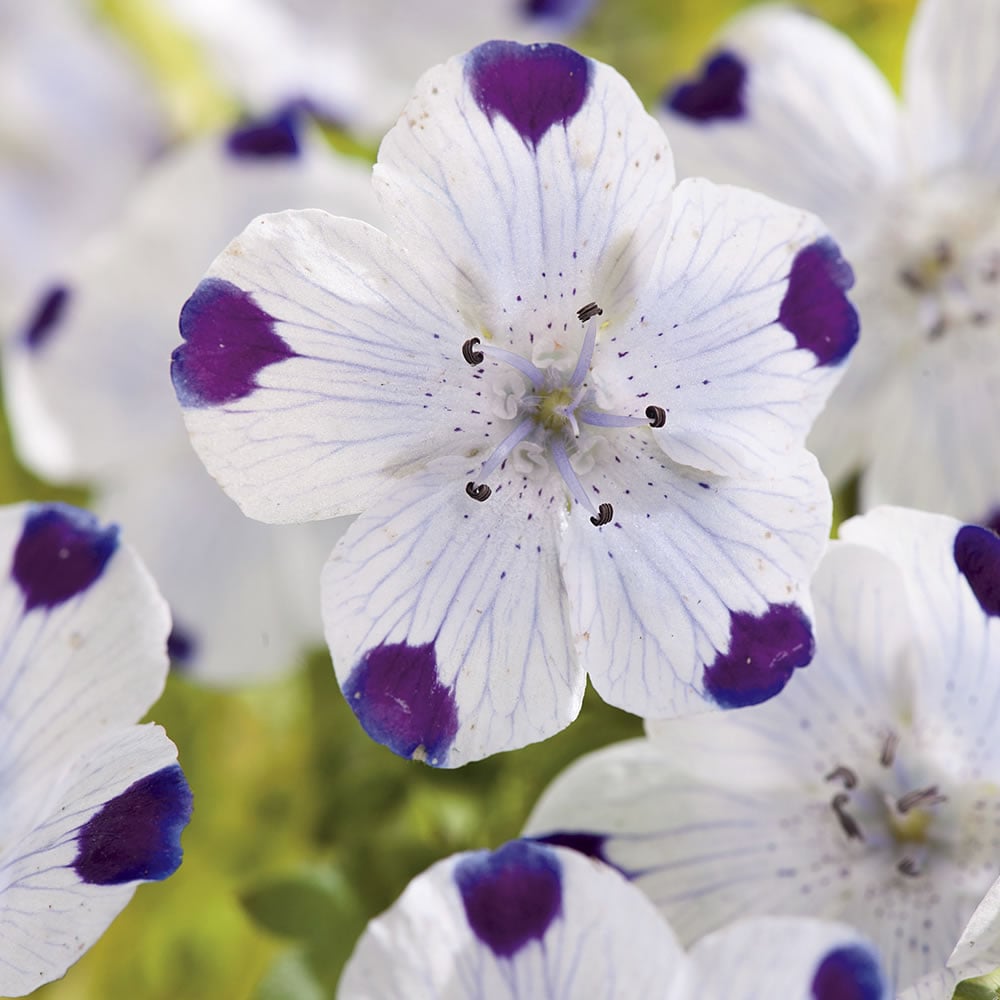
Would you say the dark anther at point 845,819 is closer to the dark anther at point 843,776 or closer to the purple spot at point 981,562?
the dark anther at point 843,776

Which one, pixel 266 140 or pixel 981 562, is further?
pixel 266 140

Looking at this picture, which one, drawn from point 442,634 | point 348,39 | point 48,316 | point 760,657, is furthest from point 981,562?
point 348,39

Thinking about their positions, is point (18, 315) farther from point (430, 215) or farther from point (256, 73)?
point (430, 215)

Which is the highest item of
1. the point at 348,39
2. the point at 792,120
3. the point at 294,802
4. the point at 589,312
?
the point at 348,39

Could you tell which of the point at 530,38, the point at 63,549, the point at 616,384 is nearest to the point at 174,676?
the point at 63,549

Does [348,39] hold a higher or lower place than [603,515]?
higher

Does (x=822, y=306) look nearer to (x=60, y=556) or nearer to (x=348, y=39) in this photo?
(x=60, y=556)

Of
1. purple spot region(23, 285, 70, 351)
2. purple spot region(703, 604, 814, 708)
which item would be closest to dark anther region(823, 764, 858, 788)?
purple spot region(703, 604, 814, 708)
